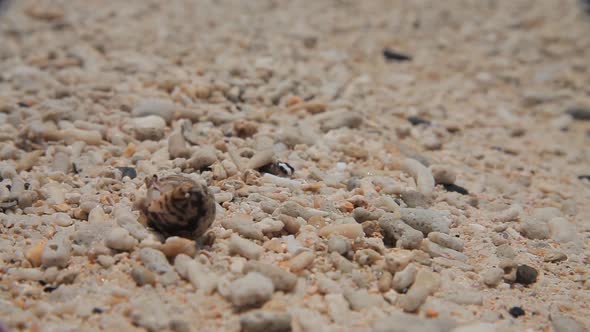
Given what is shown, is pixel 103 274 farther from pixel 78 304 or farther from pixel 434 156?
pixel 434 156

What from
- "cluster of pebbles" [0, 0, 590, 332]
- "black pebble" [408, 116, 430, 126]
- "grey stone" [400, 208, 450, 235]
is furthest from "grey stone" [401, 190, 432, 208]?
"black pebble" [408, 116, 430, 126]

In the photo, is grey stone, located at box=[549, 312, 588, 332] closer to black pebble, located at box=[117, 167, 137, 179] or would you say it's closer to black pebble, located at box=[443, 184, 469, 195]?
black pebble, located at box=[443, 184, 469, 195]

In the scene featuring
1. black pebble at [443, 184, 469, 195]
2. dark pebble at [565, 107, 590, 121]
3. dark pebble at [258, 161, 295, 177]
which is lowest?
dark pebble at [565, 107, 590, 121]

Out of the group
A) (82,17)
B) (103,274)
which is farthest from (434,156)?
(82,17)

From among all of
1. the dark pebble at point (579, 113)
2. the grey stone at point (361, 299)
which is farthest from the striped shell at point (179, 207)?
the dark pebble at point (579, 113)

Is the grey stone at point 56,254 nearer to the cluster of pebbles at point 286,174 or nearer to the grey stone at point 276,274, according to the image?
the cluster of pebbles at point 286,174

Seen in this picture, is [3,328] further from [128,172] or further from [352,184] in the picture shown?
[352,184]

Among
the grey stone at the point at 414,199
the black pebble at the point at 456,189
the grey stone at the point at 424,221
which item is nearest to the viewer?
the grey stone at the point at 424,221
